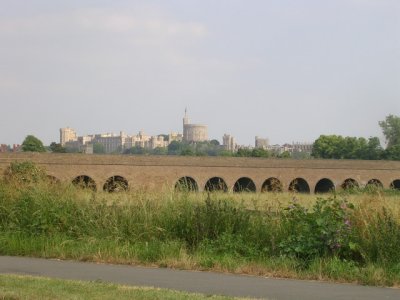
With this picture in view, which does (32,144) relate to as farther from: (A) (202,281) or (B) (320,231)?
(A) (202,281)

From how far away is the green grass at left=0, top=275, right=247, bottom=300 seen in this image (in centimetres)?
568

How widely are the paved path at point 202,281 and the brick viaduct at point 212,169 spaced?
29.4 m

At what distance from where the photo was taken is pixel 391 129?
328ft

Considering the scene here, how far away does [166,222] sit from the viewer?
30.7ft

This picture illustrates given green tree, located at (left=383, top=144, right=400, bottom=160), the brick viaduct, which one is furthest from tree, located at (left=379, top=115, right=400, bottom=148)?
the brick viaduct

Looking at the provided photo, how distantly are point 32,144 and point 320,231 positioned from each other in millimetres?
69083

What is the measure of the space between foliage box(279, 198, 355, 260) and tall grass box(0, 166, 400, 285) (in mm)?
13

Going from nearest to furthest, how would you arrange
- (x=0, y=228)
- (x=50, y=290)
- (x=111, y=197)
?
(x=50, y=290)
(x=0, y=228)
(x=111, y=197)

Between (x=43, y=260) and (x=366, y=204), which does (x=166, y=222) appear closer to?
(x=43, y=260)

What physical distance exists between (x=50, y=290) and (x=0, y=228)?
4.51 meters

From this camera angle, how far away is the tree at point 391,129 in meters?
98.6

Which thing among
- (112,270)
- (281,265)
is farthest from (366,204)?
(112,270)

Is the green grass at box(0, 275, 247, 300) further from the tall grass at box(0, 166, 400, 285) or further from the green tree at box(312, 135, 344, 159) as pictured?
the green tree at box(312, 135, 344, 159)

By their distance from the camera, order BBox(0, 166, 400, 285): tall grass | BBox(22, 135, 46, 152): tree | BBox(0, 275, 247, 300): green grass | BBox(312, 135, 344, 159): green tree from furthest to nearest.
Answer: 1. BBox(312, 135, 344, 159): green tree
2. BBox(22, 135, 46, 152): tree
3. BBox(0, 166, 400, 285): tall grass
4. BBox(0, 275, 247, 300): green grass
